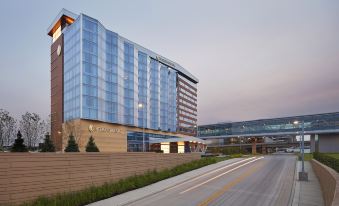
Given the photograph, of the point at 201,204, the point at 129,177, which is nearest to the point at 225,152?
the point at 129,177

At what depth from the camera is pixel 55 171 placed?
18.3 m

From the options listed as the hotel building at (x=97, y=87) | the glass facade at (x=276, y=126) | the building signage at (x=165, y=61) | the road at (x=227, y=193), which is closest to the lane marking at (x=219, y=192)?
the road at (x=227, y=193)

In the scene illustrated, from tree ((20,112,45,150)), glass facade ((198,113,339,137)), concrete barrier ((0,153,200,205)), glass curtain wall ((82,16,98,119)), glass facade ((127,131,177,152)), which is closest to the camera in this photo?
concrete barrier ((0,153,200,205))

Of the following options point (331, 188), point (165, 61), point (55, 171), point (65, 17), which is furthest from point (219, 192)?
point (165, 61)

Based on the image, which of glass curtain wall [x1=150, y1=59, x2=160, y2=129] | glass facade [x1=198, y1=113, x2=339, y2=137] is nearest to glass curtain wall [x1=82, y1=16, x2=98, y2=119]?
glass curtain wall [x1=150, y1=59, x2=160, y2=129]

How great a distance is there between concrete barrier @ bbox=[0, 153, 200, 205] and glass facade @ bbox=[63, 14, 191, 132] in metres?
30.4

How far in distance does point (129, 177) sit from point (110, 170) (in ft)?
8.29

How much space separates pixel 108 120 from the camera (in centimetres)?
5944

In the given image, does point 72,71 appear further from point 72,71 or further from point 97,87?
A: point 97,87

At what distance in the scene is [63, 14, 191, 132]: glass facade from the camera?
178 ft

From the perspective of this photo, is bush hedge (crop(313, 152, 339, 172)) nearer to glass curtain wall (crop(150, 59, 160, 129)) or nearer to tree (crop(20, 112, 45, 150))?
tree (crop(20, 112, 45, 150))

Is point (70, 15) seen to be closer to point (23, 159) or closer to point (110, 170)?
point (110, 170)

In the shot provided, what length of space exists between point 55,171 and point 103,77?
138 ft

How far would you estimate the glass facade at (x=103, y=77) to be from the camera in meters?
54.2
